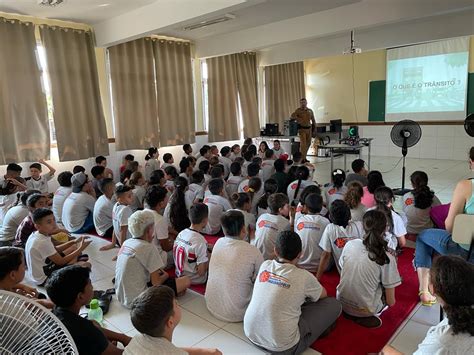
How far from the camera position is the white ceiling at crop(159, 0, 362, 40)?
212 inches

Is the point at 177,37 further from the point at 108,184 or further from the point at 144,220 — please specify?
the point at 144,220

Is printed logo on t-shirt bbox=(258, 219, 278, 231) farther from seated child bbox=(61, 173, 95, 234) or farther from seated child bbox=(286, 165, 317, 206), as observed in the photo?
seated child bbox=(61, 173, 95, 234)

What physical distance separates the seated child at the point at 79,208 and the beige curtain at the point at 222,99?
4.55 metres

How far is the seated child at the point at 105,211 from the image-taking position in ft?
13.0

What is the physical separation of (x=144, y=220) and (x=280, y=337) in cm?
118

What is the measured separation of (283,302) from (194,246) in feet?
3.24

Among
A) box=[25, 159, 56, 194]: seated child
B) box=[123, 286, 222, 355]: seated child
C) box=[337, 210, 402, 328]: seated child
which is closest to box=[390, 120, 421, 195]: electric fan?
box=[337, 210, 402, 328]: seated child

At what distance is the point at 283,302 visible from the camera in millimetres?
1837

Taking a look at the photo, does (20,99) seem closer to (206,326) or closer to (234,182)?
(234,182)

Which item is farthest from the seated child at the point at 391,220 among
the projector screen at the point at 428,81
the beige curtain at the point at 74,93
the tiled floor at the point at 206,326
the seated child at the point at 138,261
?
the projector screen at the point at 428,81

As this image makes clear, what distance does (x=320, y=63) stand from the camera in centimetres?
1142

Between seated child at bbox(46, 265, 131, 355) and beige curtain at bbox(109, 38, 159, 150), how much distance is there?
5472mm

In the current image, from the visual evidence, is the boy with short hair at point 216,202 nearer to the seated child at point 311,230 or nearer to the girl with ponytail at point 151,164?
the seated child at point 311,230

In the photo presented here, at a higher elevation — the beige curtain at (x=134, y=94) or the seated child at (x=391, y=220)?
the beige curtain at (x=134, y=94)
